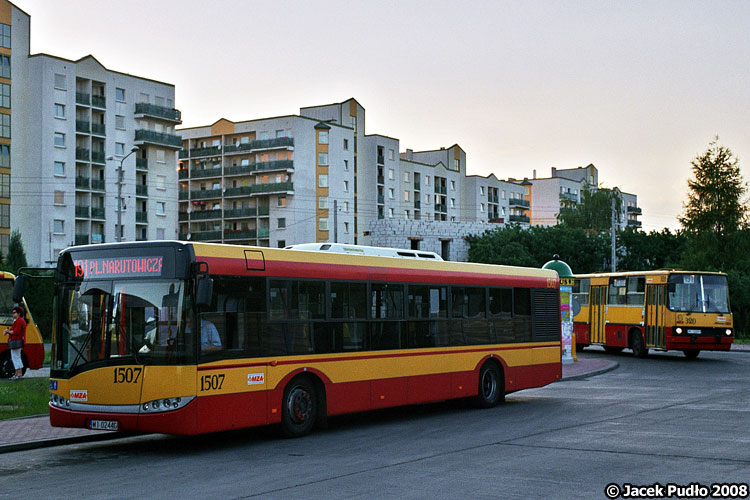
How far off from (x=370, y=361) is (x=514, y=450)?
12.2ft

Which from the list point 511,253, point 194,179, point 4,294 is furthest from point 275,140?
point 4,294

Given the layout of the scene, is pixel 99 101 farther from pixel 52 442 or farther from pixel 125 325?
pixel 125 325

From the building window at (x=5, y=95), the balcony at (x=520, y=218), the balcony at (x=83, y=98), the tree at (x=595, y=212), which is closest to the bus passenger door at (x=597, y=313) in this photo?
the building window at (x=5, y=95)

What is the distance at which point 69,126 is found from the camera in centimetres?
7962

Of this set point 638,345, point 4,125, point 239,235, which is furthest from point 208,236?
point 638,345

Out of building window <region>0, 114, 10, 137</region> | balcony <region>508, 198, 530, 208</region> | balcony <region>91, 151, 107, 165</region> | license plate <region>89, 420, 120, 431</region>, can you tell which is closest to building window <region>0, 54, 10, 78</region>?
building window <region>0, 114, 10, 137</region>

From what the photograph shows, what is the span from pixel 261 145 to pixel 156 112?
1999 cm

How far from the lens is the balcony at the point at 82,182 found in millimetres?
80562

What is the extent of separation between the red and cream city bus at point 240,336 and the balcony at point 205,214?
93.6 metres

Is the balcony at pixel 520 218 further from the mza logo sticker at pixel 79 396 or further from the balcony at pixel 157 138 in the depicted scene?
the mza logo sticker at pixel 79 396

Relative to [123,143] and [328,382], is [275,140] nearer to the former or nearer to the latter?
[123,143]

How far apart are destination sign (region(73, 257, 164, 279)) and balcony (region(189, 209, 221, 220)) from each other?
96.7 meters

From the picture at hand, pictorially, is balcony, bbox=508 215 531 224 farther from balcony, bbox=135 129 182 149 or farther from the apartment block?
balcony, bbox=135 129 182 149

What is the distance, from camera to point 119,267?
12.5 m
